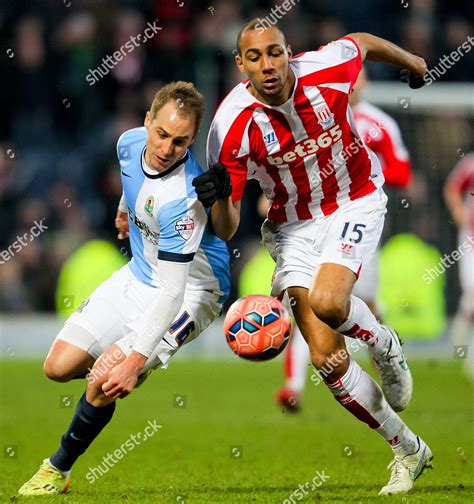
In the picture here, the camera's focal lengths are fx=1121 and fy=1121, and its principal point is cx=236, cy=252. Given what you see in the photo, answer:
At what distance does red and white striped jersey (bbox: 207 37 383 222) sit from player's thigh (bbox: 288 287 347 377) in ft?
1.69

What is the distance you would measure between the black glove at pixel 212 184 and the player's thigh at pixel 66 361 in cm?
118

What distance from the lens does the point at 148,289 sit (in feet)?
21.3

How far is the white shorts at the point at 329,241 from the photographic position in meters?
6.33

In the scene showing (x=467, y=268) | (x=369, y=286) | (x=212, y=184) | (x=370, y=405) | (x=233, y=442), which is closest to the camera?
(x=212, y=184)

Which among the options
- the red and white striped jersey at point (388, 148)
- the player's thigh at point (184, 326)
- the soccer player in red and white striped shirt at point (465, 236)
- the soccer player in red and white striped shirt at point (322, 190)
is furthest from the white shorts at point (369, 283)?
the player's thigh at point (184, 326)

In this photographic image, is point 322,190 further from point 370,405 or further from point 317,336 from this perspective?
point 370,405

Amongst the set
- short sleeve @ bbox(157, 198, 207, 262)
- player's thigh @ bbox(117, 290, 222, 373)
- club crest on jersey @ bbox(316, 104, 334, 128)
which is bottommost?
player's thigh @ bbox(117, 290, 222, 373)

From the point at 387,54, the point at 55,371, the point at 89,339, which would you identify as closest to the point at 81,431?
the point at 55,371

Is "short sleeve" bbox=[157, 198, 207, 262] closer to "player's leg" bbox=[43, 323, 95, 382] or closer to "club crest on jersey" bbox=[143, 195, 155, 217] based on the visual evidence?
"club crest on jersey" bbox=[143, 195, 155, 217]

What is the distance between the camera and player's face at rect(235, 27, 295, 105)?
Result: 595cm

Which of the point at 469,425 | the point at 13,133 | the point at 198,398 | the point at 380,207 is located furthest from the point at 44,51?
the point at 380,207

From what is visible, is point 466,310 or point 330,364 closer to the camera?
point 330,364

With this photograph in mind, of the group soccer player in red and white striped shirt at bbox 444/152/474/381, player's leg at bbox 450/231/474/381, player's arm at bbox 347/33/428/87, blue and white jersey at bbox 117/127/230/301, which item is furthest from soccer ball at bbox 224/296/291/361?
player's leg at bbox 450/231/474/381

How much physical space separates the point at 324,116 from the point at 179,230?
1.06m
